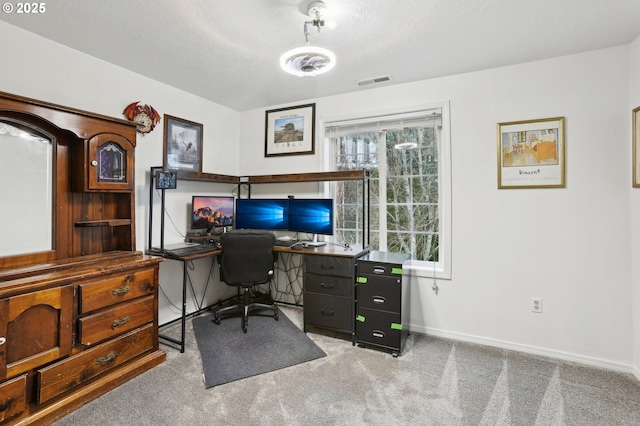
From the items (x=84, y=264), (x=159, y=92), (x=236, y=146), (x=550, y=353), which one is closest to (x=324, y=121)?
(x=236, y=146)

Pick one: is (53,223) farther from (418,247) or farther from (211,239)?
Answer: (418,247)

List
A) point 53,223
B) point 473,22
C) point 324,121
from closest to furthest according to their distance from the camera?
point 473,22, point 53,223, point 324,121

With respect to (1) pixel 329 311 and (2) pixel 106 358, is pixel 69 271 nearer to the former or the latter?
(2) pixel 106 358

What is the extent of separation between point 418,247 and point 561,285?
1151mm

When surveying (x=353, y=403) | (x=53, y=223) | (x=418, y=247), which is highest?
(x=53, y=223)

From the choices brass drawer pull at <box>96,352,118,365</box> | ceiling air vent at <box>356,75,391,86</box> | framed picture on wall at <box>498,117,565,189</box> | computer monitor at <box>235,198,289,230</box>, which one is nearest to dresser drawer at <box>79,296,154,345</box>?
brass drawer pull at <box>96,352,118,365</box>

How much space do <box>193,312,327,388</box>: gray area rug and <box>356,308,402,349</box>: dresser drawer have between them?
1.28 feet

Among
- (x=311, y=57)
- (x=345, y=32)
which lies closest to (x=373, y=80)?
(x=345, y=32)

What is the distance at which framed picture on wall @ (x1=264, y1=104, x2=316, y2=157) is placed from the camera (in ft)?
11.5

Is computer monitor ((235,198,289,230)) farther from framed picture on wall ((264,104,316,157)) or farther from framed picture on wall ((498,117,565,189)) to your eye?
framed picture on wall ((498,117,565,189))

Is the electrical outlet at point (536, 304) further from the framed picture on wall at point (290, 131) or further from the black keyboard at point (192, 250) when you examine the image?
the black keyboard at point (192, 250)

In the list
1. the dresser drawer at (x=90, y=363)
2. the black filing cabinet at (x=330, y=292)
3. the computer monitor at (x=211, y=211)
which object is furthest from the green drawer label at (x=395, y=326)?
the computer monitor at (x=211, y=211)

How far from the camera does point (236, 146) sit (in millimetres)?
3926

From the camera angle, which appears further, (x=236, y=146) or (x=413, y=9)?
(x=236, y=146)
